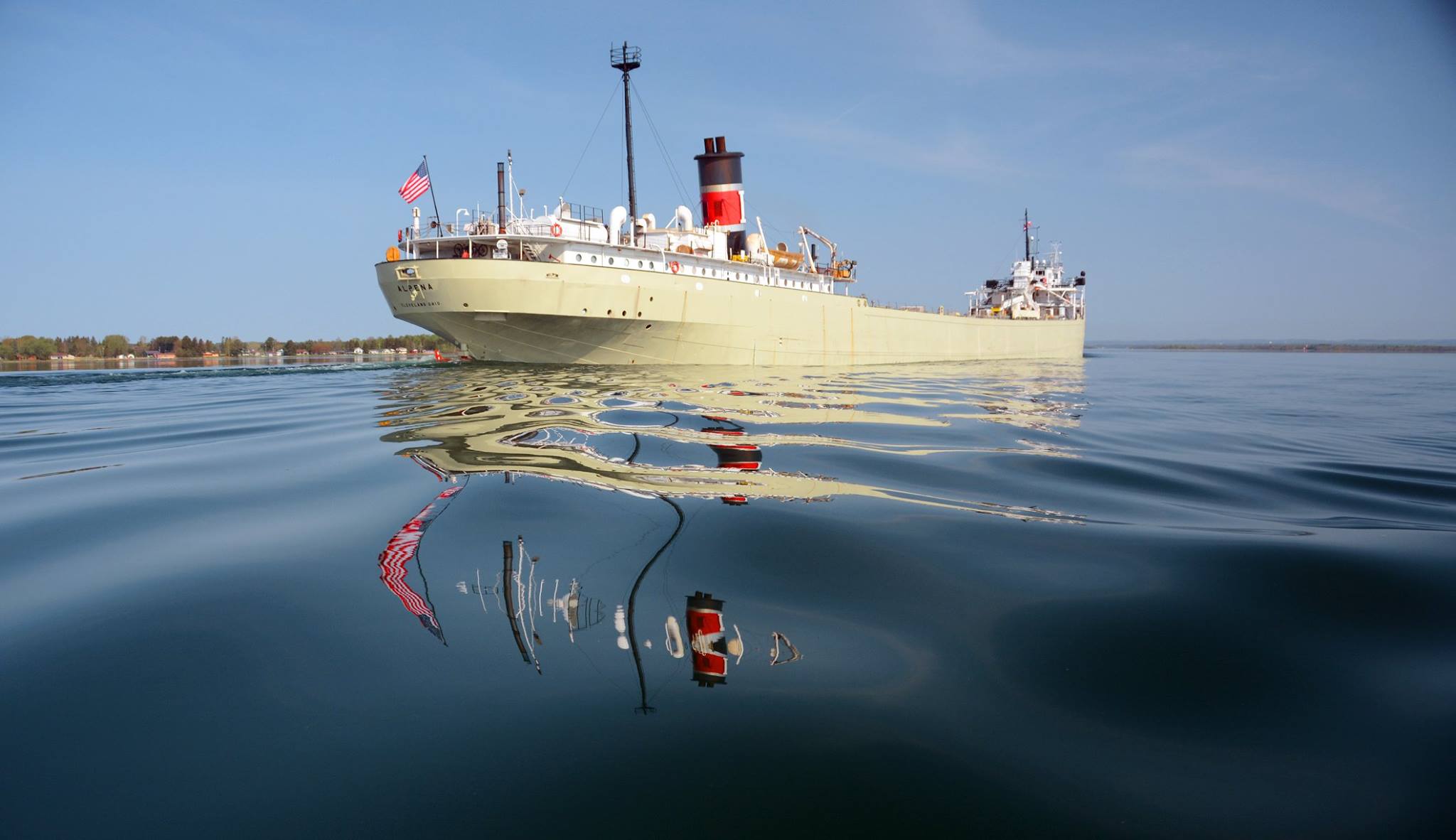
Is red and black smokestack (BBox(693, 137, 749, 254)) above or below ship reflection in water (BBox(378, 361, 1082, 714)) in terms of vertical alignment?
above

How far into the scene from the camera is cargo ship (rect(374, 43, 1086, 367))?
21.1 m

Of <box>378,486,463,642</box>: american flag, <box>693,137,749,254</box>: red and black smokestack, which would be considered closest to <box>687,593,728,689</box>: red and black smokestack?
<box>378,486,463,642</box>: american flag

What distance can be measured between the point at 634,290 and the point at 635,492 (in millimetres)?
19082

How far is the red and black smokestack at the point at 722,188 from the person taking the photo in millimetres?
30281

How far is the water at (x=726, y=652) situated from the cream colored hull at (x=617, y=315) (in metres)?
16.1

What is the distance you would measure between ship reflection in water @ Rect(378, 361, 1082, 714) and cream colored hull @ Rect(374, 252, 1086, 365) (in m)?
9.19

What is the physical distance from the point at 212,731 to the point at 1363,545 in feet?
17.0

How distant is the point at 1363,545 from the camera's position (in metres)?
3.43

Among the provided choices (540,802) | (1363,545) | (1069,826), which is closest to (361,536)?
(540,802)

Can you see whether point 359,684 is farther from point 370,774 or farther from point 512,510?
point 512,510

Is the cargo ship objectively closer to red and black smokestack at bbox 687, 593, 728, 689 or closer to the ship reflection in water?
the ship reflection in water

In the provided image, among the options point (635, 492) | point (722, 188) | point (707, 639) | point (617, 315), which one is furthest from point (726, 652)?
point (722, 188)

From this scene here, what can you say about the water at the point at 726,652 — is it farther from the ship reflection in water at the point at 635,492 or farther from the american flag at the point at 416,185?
the american flag at the point at 416,185

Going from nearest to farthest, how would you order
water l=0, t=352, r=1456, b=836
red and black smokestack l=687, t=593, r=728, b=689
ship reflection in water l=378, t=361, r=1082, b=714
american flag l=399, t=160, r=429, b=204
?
water l=0, t=352, r=1456, b=836 < red and black smokestack l=687, t=593, r=728, b=689 < ship reflection in water l=378, t=361, r=1082, b=714 < american flag l=399, t=160, r=429, b=204
